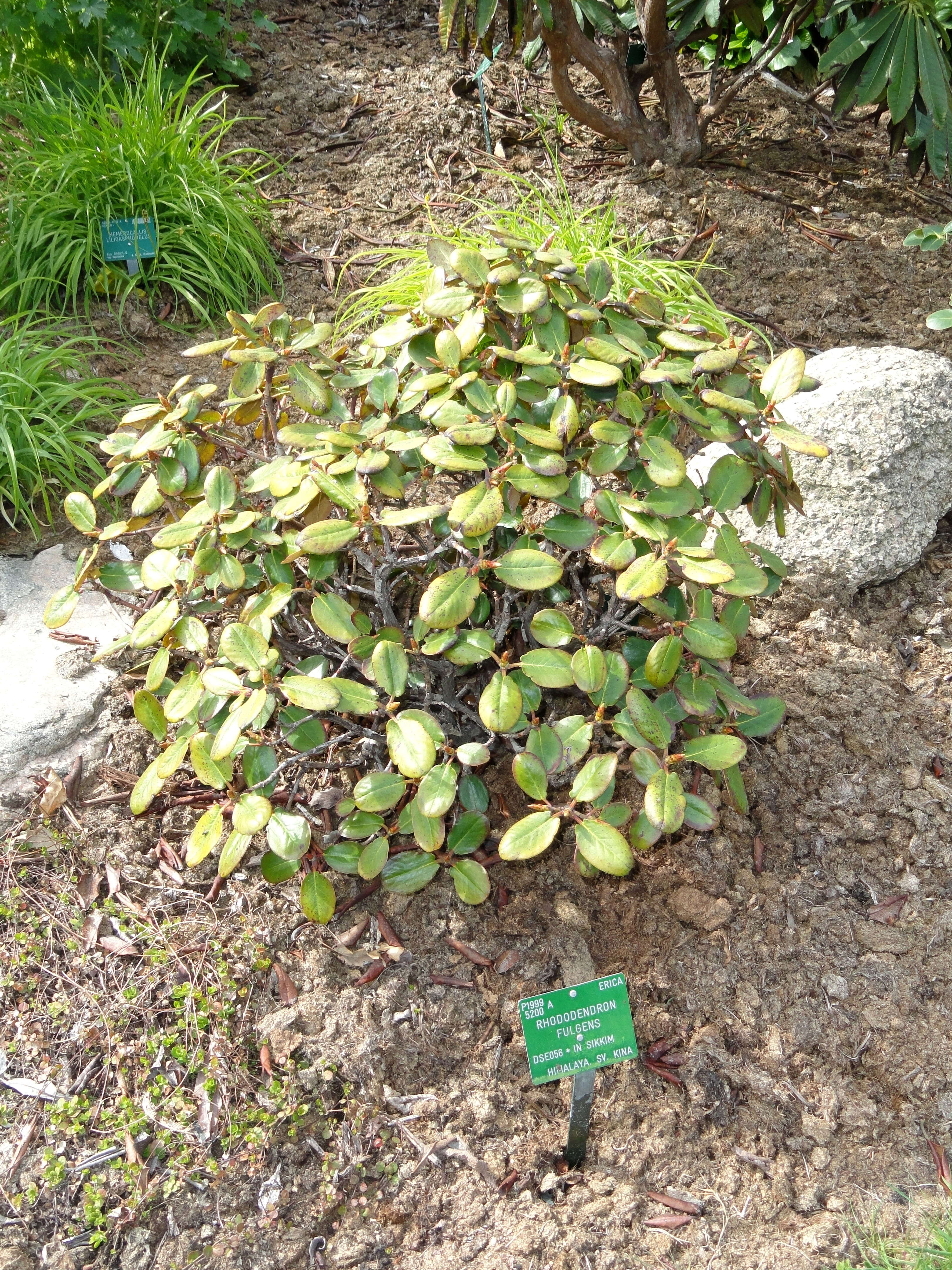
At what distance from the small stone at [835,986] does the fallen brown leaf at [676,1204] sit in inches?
18.9

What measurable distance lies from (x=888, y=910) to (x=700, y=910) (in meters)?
0.39

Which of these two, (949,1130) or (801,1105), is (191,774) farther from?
(949,1130)

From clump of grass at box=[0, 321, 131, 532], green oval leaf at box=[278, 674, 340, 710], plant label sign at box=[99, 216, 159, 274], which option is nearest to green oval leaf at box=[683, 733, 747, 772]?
green oval leaf at box=[278, 674, 340, 710]

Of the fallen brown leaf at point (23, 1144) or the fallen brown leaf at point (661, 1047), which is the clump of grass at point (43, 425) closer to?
the fallen brown leaf at point (23, 1144)

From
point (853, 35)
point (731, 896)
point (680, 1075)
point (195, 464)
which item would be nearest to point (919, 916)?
point (731, 896)

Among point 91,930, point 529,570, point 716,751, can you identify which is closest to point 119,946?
point 91,930

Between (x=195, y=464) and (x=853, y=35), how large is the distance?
264 cm

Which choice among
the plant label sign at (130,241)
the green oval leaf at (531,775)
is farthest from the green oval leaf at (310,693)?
the plant label sign at (130,241)

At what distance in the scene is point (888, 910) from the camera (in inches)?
79.5

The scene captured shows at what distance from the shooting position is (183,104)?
3652mm

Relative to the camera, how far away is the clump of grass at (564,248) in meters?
2.86

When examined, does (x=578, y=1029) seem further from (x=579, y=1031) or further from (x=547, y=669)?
(x=547, y=669)

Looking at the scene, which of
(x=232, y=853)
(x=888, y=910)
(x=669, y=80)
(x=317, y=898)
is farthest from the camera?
(x=669, y=80)

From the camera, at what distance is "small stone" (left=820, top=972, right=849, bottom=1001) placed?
1909mm
